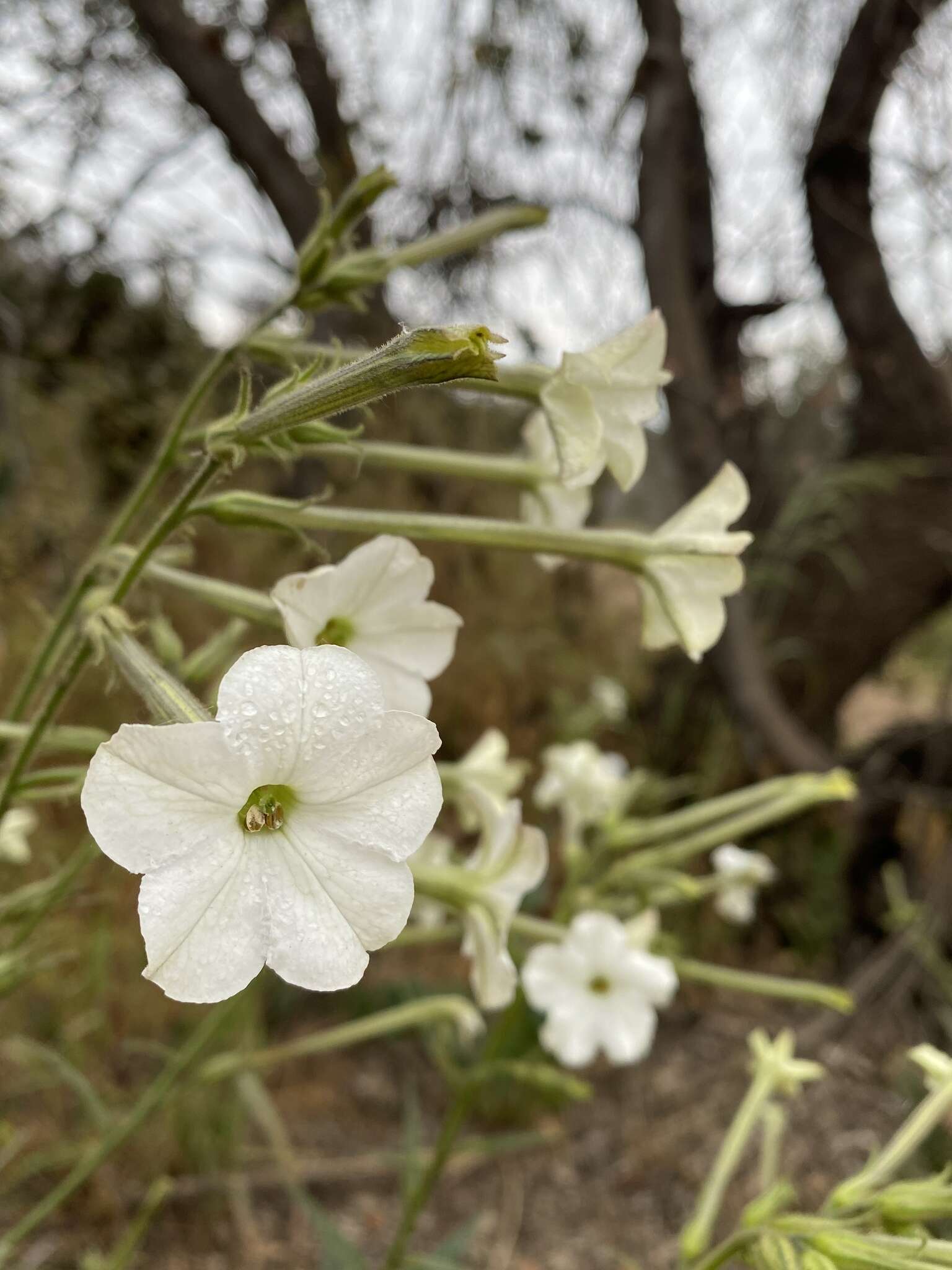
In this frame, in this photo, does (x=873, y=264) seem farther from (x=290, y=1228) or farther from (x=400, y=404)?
(x=290, y=1228)

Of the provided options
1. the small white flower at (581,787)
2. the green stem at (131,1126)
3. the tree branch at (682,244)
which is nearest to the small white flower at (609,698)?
the tree branch at (682,244)

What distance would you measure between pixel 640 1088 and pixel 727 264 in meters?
2.65

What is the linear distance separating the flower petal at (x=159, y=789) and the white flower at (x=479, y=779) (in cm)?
48

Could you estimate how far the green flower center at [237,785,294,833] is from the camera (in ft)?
1.88

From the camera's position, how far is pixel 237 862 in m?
Answer: 0.55

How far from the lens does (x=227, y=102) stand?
2.66 metres

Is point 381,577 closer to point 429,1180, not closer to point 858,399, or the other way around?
point 429,1180

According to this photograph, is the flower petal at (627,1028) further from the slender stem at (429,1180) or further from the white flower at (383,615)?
the white flower at (383,615)

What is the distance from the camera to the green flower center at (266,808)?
1.88 ft

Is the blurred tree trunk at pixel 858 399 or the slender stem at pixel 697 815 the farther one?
the blurred tree trunk at pixel 858 399

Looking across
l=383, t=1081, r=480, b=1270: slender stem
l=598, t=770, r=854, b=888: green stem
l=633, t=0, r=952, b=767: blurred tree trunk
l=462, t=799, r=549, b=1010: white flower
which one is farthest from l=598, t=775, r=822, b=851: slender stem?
l=633, t=0, r=952, b=767: blurred tree trunk

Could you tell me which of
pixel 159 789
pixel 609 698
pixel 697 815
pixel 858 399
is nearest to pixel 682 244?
pixel 858 399

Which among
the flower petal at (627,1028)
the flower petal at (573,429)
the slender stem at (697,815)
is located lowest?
the flower petal at (627,1028)

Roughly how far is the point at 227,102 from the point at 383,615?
2.43m
